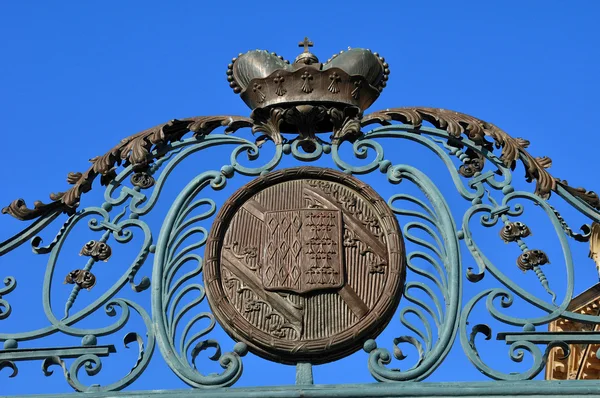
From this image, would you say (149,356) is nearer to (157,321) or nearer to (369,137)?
(157,321)

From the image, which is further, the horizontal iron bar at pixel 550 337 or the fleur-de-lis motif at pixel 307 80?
the fleur-de-lis motif at pixel 307 80

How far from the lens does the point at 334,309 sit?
30.0 feet

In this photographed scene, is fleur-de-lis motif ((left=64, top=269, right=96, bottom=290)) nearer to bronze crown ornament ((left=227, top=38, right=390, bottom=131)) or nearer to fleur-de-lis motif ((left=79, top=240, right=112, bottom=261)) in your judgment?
fleur-de-lis motif ((left=79, top=240, right=112, bottom=261))

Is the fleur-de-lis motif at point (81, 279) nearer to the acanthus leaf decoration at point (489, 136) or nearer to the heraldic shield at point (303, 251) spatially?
the heraldic shield at point (303, 251)

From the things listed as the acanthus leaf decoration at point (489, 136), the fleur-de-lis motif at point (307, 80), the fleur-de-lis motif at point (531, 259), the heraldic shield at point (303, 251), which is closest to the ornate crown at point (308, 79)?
the fleur-de-lis motif at point (307, 80)

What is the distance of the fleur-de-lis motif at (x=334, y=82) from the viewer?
9992 millimetres

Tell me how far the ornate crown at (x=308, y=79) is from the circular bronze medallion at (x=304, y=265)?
23.1 inches

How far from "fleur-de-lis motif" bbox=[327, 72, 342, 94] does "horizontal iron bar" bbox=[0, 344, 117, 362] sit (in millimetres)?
2314

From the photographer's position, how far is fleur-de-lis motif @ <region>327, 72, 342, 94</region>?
9992mm

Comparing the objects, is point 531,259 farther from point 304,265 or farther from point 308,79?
point 308,79

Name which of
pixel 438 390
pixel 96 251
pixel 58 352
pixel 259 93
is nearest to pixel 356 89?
pixel 259 93

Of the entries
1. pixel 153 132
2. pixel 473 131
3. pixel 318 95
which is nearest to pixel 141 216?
pixel 153 132

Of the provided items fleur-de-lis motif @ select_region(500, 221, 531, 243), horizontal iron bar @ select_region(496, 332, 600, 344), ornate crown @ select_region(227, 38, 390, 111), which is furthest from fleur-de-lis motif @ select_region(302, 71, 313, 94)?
horizontal iron bar @ select_region(496, 332, 600, 344)

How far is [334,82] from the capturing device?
32.8ft
